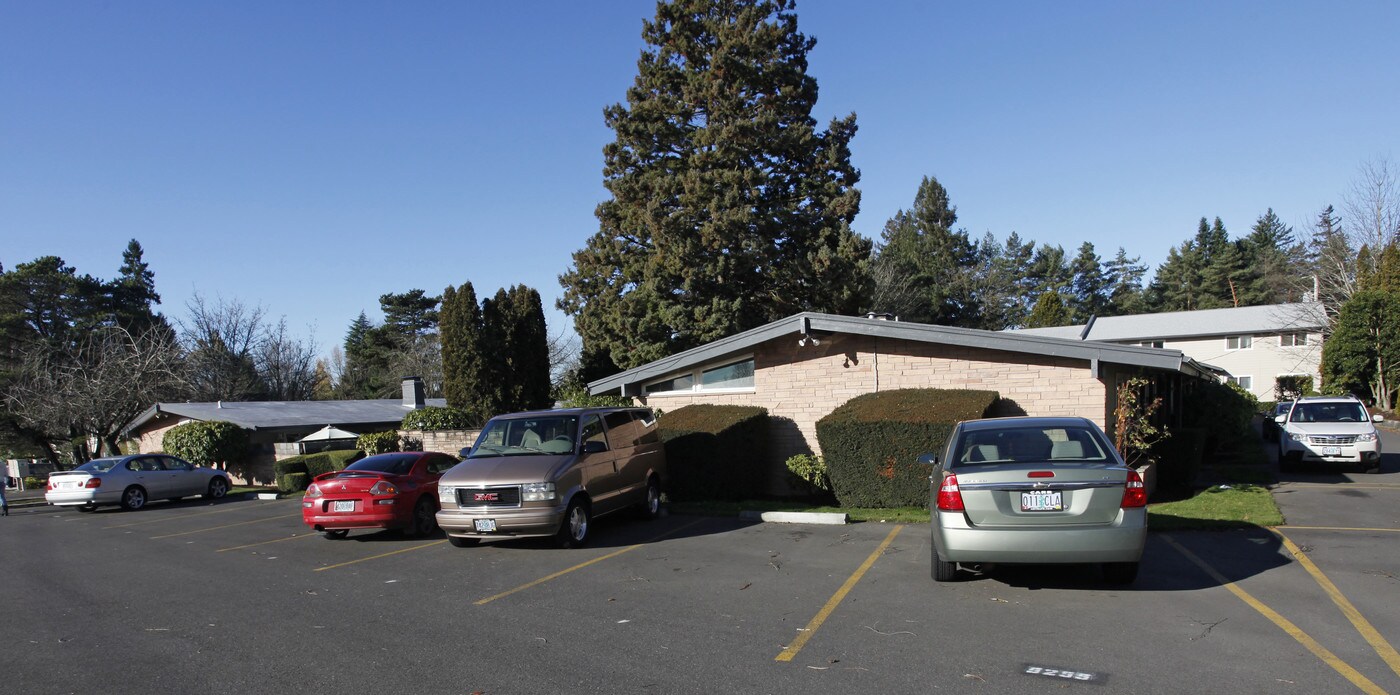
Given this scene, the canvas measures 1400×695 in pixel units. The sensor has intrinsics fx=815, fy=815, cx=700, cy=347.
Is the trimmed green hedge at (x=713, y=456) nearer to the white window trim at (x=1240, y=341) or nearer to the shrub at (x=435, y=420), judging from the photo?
the shrub at (x=435, y=420)

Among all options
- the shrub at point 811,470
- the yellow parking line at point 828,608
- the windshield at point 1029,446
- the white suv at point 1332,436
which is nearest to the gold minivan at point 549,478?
the shrub at point 811,470

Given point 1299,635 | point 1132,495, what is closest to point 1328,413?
point 1132,495

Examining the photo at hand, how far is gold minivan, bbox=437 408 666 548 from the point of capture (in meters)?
10.1

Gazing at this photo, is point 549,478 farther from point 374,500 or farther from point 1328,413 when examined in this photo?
point 1328,413

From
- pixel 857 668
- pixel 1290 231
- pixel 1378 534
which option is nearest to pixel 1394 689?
pixel 857 668

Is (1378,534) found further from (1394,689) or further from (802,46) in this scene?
(802,46)

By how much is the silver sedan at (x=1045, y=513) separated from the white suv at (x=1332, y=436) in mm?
13035

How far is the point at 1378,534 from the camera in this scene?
9688mm

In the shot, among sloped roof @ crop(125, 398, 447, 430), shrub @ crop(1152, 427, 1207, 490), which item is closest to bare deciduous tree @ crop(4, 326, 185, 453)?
sloped roof @ crop(125, 398, 447, 430)

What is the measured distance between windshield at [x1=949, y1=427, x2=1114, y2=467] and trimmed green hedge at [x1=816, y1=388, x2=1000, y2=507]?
415 centimetres

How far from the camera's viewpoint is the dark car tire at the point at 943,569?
7.65 meters

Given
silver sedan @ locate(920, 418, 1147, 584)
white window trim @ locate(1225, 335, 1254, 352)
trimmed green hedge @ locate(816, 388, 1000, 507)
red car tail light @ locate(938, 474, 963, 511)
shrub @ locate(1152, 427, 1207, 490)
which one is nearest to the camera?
silver sedan @ locate(920, 418, 1147, 584)

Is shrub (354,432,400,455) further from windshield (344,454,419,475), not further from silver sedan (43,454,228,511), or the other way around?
windshield (344,454,419,475)

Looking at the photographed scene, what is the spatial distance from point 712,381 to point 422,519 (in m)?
6.18
